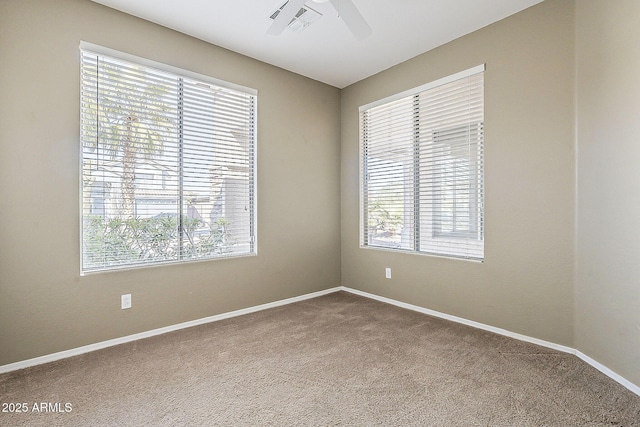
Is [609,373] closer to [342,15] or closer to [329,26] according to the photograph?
[342,15]

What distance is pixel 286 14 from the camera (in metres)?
2.05

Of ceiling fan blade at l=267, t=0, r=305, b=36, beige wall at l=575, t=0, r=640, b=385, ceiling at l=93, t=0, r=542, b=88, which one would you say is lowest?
beige wall at l=575, t=0, r=640, b=385

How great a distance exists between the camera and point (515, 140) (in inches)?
106

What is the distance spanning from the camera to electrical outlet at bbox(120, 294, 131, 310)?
265cm

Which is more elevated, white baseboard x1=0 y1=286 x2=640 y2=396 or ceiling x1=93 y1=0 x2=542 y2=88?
ceiling x1=93 y1=0 x2=542 y2=88

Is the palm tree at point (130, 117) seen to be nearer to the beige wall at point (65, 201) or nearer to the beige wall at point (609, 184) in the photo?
the beige wall at point (65, 201)

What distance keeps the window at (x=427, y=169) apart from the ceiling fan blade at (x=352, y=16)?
139 cm

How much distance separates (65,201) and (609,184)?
12.5 ft

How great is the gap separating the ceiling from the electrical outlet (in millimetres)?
2369

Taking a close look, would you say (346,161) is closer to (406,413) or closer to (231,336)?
(231,336)

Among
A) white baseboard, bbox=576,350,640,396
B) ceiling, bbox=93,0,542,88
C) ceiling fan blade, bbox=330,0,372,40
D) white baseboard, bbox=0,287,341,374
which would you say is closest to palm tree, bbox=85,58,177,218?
ceiling, bbox=93,0,542,88

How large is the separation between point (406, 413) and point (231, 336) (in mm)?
1635

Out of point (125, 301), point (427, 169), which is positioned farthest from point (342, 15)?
point (125, 301)

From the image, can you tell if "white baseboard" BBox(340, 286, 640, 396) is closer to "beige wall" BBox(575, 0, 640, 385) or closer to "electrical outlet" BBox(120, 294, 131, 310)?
"beige wall" BBox(575, 0, 640, 385)
